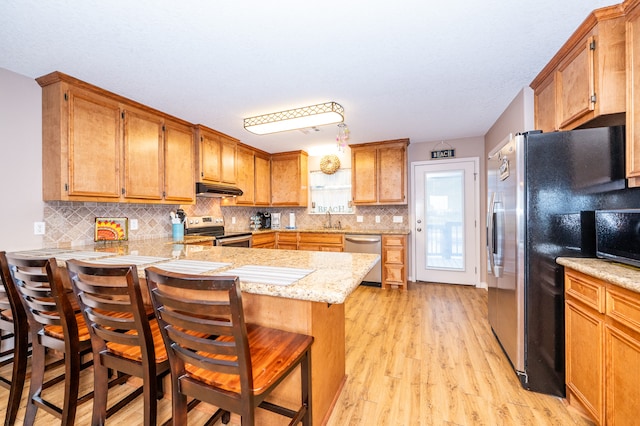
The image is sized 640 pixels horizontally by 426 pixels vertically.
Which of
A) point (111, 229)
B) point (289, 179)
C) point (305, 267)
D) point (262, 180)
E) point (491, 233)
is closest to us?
point (305, 267)

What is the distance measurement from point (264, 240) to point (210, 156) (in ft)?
5.10

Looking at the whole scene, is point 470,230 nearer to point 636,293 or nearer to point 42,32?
point 636,293

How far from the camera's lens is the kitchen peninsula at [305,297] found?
112cm

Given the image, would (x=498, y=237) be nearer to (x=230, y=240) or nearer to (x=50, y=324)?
(x=50, y=324)

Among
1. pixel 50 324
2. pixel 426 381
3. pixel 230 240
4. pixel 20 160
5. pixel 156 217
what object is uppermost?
pixel 20 160

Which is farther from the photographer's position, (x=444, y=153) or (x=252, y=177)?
(x=252, y=177)

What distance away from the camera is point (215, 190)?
363cm

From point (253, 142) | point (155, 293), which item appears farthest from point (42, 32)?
point (253, 142)

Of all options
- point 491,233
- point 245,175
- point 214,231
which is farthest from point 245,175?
point 491,233

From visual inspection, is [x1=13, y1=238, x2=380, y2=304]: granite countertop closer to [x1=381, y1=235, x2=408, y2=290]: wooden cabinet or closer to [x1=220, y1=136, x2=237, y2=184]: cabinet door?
[x1=220, y1=136, x2=237, y2=184]: cabinet door

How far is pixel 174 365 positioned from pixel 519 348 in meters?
2.09

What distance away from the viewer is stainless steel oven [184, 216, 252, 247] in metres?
3.57

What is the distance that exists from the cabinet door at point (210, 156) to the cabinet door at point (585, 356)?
12.4ft

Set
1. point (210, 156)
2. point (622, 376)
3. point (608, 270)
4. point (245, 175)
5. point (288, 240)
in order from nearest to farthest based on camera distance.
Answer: point (622, 376) → point (608, 270) → point (210, 156) → point (245, 175) → point (288, 240)
